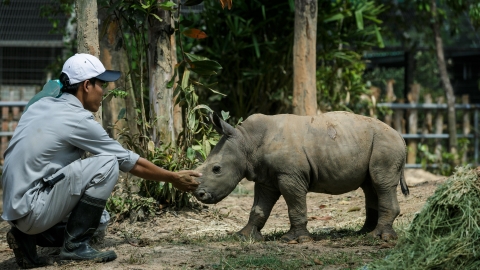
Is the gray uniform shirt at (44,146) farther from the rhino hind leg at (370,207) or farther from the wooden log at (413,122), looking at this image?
the wooden log at (413,122)

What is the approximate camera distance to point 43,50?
16531mm

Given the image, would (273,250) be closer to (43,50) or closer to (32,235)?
(32,235)

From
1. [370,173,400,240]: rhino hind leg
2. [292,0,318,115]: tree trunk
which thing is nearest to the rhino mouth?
[370,173,400,240]: rhino hind leg

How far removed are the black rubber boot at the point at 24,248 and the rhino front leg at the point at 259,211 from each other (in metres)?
1.72

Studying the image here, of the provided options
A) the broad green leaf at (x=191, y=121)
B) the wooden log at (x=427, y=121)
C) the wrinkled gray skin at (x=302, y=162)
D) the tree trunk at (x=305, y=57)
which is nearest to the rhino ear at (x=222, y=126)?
the wrinkled gray skin at (x=302, y=162)

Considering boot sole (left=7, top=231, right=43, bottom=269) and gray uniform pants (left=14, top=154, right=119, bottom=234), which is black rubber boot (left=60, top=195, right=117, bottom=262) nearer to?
gray uniform pants (left=14, top=154, right=119, bottom=234)

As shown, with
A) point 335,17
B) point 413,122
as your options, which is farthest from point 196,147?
point 413,122

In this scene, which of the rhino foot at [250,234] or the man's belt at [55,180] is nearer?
the man's belt at [55,180]

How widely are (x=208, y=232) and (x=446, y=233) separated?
282 centimetres

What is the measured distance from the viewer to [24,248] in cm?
513

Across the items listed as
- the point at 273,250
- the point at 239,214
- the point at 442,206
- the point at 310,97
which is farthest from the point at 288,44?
the point at 442,206

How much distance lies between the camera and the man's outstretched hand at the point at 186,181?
553cm

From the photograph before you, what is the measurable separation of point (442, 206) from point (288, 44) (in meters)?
7.38

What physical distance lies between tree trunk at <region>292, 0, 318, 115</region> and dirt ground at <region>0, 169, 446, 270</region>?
46.4 inches
